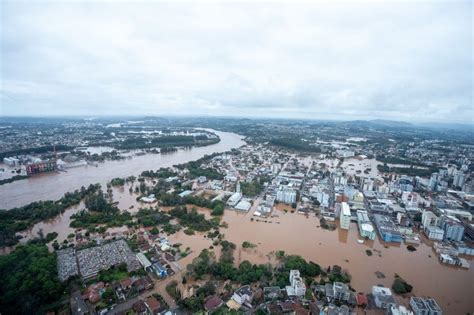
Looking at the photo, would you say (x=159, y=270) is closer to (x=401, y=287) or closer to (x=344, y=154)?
(x=401, y=287)

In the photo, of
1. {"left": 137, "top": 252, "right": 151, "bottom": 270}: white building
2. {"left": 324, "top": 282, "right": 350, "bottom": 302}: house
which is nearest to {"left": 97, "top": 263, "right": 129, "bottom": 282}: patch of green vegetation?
{"left": 137, "top": 252, "right": 151, "bottom": 270}: white building

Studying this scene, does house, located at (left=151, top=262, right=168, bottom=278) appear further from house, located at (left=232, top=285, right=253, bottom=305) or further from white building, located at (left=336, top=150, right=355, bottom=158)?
white building, located at (left=336, top=150, right=355, bottom=158)

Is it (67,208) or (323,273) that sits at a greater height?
(67,208)

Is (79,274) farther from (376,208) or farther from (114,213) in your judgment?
(376,208)

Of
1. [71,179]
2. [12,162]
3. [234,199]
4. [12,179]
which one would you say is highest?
[12,162]

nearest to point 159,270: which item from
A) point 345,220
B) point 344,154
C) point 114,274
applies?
point 114,274

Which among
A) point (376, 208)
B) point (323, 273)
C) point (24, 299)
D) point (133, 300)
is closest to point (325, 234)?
point (323, 273)
